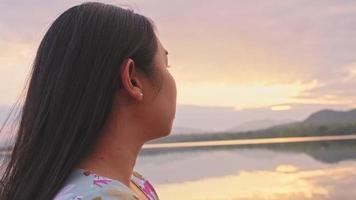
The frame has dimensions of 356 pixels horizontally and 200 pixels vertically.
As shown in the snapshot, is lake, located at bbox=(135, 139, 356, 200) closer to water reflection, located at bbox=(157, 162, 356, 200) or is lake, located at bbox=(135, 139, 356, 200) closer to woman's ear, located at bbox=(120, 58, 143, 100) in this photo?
water reflection, located at bbox=(157, 162, 356, 200)

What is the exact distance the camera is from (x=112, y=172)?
0.91 m

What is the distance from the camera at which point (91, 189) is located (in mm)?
846

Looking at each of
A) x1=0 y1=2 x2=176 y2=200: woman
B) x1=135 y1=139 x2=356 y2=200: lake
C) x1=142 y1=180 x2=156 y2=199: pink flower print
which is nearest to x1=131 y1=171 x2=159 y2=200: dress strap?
x1=142 y1=180 x2=156 y2=199: pink flower print

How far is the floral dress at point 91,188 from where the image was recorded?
837mm

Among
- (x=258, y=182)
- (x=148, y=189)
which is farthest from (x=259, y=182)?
(x=148, y=189)

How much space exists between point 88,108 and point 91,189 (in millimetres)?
112

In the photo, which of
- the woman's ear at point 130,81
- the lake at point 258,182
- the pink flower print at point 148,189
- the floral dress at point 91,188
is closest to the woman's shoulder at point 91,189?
the floral dress at point 91,188

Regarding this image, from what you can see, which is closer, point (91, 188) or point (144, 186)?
point (91, 188)

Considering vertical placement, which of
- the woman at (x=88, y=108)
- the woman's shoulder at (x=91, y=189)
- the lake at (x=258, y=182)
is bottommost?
the lake at (x=258, y=182)

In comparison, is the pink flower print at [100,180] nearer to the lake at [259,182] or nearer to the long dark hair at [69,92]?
the long dark hair at [69,92]

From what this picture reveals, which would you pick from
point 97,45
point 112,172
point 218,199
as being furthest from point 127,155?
point 218,199

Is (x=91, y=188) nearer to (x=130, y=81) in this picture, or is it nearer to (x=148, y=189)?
(x=130, y=81)

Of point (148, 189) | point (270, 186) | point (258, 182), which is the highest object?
point (148, 189)

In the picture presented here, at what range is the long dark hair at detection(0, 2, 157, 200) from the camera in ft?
2.94
